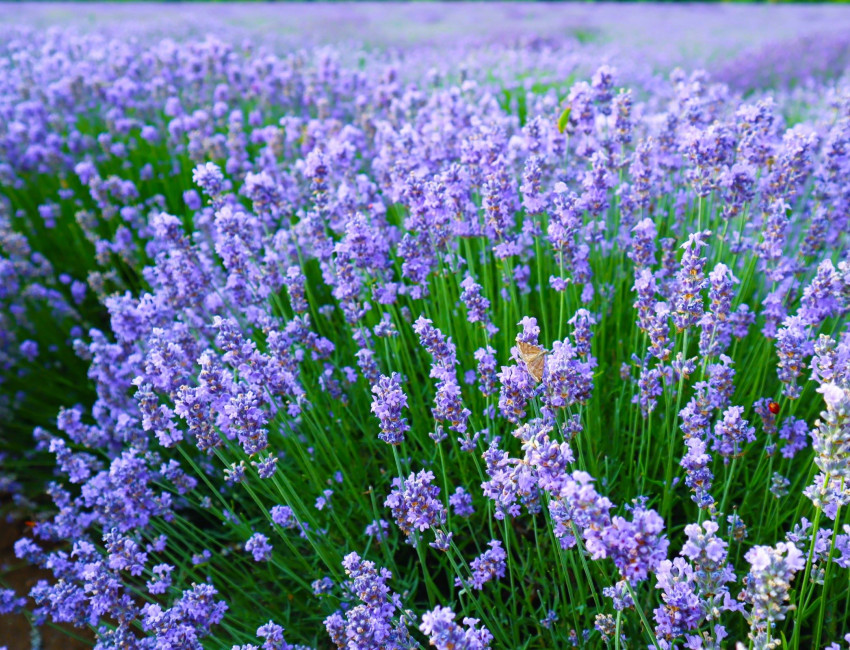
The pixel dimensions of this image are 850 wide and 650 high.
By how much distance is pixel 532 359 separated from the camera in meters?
1.66

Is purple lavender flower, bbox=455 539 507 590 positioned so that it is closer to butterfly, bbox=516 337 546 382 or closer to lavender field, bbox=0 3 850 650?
lavender field, bbox=0 3 850 650

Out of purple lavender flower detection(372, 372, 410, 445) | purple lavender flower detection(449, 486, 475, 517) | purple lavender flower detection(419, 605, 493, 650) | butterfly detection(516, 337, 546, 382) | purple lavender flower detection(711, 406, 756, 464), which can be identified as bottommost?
purple lavender flower detection(449, 486, 475, 517)

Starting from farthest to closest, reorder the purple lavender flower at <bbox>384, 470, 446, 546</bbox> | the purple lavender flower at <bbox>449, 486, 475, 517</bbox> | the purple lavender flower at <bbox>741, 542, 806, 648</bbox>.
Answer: the purple lavender flower at <bbox>449, 486, 475, 517</bbox> < the purple lavender flower at <bbox>384, 470, 446, 546</bbox> < the purple lavender flower at <bbox>741, 542, 806, 648</bbox>

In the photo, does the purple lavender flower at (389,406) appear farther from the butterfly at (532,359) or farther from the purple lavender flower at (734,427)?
the purple lavender flower at (734,427)

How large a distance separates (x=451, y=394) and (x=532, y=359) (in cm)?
23

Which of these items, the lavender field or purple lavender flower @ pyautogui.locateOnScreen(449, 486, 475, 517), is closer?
the lavender field

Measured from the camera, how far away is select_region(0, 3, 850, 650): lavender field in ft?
5.53

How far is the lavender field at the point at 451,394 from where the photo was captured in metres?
1.69

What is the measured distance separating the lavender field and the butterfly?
0.01m

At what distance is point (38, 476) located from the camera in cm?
343

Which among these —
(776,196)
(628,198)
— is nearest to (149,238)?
(628,198)

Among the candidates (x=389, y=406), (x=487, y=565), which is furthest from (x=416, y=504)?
(x=487, y=565)

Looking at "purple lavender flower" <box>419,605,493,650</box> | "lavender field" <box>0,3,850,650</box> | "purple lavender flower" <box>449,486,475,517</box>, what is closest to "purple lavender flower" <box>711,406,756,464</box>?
"lavender field" <box>0,3,850,650</box>

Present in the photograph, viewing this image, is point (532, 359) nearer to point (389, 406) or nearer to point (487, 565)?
point (389, 406)
